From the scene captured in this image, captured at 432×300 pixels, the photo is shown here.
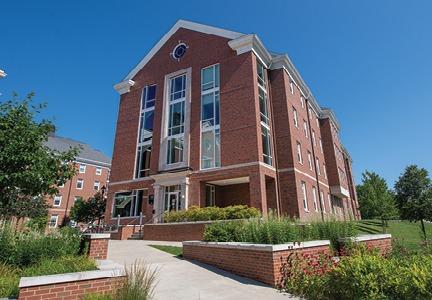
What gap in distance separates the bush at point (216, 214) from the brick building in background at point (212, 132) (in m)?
2.04

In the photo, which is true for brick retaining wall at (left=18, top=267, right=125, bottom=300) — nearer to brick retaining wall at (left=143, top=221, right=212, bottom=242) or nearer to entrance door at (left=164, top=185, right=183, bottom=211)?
brick retaining wall at (left=143, top=221, right=212, bottom=242)

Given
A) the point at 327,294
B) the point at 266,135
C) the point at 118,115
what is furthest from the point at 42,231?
the point at 118,115

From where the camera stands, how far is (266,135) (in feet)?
75.4

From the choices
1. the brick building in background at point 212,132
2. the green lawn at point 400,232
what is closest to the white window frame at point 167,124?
the brick building in background at point 212,132

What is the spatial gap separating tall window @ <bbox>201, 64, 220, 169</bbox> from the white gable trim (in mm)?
3024

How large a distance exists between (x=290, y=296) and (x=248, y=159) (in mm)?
14177

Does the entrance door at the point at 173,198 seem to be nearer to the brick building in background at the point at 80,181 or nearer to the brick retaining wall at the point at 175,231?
the brick retaining wall at the point at 175,231

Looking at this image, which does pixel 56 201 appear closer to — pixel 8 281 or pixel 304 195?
pixel 304 195

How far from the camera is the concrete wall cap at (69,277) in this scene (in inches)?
207

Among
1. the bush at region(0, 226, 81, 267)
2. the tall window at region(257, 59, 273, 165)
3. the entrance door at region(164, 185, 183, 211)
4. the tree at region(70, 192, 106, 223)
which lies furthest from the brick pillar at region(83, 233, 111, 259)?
the tree at region(70, 192, 106, 223)

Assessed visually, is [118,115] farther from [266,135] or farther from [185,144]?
[266,135]

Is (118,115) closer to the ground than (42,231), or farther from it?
farther from it

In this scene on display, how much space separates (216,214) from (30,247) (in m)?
11.6

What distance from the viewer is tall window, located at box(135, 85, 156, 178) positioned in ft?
87.4
